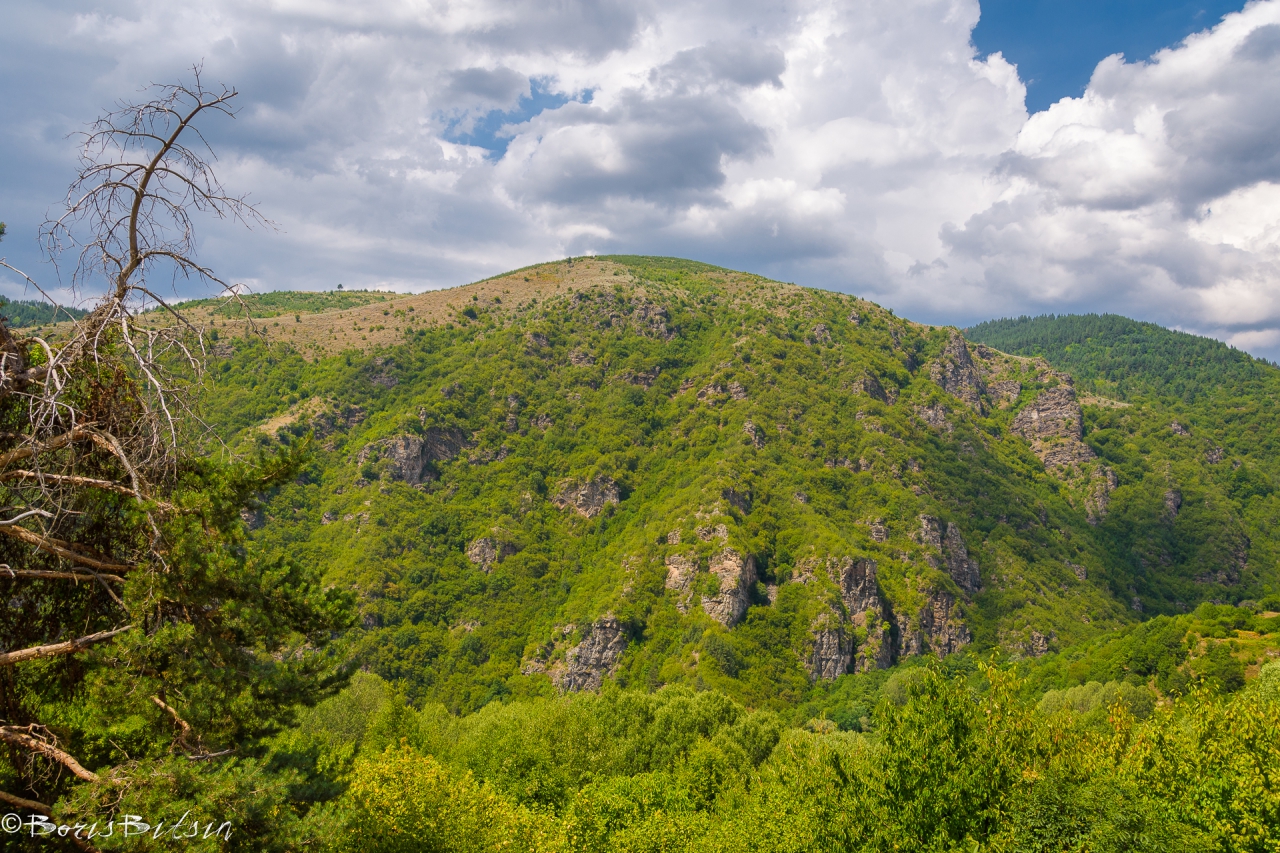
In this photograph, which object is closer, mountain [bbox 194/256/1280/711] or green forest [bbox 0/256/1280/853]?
green forest [bbox 0/256/1280/853]

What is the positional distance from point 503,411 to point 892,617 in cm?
11980

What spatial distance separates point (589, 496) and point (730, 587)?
53.7m

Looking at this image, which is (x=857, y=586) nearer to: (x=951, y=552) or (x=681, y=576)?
(x=681, y=576)

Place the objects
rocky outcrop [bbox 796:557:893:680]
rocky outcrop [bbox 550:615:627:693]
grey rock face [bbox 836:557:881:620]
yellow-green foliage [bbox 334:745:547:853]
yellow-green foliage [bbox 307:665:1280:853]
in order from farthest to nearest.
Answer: grey rock face [bbox 836:557:881:620]
rocky outcrop [bbox 796:557:893:680]
rocky outcrop [bbox 550:615:627:693]
yellow-green foliage [bbox 307:665:1280:853]
yellow-green foliage [bbox 334:745:547:853]

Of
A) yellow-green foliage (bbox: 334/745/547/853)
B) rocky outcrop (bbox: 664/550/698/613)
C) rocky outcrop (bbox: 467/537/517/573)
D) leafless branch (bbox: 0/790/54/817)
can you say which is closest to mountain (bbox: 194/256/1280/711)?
rocky outcrop (bbox: 664/550/698/613)

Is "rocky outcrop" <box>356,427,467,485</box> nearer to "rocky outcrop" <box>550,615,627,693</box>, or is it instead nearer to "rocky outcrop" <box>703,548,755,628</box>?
"rocky outcrop" <box>550,615,627,693</box>

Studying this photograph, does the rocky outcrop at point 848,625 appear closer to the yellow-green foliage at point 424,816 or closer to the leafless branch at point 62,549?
the yellow-green foliage at point 424,816

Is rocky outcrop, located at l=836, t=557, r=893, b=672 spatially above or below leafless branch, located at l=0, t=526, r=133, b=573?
below

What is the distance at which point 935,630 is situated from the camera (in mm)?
152375

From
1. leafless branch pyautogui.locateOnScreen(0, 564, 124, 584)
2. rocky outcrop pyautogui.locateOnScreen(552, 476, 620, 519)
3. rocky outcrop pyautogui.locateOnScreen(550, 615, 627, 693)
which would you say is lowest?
rocky outcrop pyautogui.locateOnScreen(550, 615, 627, 693)

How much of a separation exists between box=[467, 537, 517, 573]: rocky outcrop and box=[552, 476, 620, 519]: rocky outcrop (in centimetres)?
2369

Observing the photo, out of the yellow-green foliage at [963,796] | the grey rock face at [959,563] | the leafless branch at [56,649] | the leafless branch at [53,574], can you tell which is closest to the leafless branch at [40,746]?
the leafless branch at [56,649]

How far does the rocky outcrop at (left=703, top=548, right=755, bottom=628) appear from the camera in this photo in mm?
134375

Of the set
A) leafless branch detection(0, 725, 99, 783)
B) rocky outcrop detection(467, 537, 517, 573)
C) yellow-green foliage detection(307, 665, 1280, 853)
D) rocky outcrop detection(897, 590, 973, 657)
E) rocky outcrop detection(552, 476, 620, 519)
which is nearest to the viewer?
leafless branch detection(0, 725, 99, 783)
